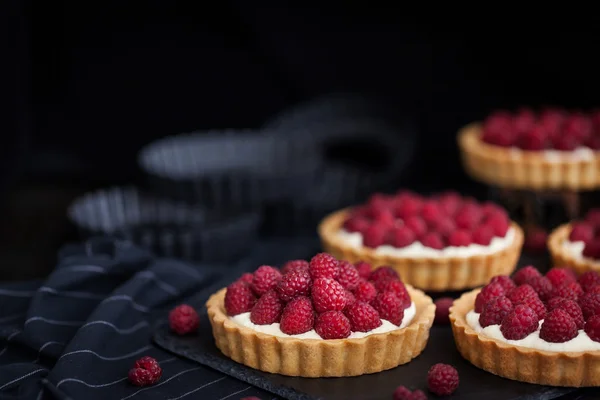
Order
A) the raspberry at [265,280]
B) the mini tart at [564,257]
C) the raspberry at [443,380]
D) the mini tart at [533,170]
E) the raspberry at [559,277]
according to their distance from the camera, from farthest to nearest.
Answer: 1. the mini tart at [533,170]
2. the mini tart at [564,257]
3. the raspberry at [559,277]
4. the raspberry at [265,280]
5. the raspberry at [443,380]

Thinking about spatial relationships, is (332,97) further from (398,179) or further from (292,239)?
(292,239)

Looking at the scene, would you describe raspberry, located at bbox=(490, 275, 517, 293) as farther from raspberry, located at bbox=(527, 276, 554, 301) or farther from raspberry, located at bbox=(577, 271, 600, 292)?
raspberry, located at bbox=(577, 271, 600, 292)

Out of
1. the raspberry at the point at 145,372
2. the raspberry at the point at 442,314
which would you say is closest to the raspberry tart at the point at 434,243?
the raspberry at the point at 442,314

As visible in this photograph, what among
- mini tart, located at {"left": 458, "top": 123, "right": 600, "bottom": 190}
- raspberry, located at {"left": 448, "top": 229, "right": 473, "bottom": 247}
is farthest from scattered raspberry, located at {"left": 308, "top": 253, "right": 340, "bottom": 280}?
mini tart, located at {"left": 458, "top": 123, "right": 600, "bottom": 190}

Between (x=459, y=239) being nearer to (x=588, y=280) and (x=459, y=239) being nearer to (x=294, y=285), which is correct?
(x=588, y=280)

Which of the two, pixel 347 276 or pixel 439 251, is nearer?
pixel 347 276

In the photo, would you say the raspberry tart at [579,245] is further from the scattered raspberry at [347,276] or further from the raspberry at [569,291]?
the scattered raspberry at [347,276]

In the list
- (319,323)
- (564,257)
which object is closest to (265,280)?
(319,323)
